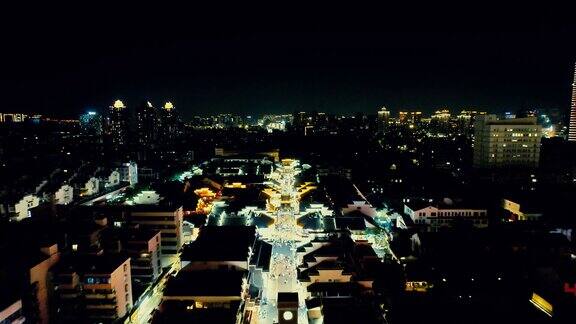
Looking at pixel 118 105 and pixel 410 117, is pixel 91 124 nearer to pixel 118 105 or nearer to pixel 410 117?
pixel 118 105

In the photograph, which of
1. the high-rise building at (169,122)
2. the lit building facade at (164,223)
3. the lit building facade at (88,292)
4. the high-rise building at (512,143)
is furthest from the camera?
the high-rise building at (169,122)

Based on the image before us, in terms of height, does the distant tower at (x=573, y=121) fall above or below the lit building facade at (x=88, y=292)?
above

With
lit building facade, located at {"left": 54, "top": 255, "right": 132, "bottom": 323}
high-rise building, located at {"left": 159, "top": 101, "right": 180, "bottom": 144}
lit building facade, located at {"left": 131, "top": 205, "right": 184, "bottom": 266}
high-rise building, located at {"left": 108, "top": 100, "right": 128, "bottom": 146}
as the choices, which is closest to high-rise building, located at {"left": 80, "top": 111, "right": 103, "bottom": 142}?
high-rise building, located at {"left": 108, "top": 100, "right": 128, "bottom": 146}

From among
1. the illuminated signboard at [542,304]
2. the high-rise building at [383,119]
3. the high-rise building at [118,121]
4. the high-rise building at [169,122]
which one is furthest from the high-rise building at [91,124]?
the illuminated signboard at [542,304]

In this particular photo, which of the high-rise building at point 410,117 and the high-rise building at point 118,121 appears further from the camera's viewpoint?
the high-rise building at point 410,117

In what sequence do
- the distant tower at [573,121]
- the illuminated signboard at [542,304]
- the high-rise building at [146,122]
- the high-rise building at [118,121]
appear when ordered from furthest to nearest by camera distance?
the high-rise building at [146,122] < the high-rise building at [118,121] < the distant tower at [573,121] < the illuminated signboard at [542,304]

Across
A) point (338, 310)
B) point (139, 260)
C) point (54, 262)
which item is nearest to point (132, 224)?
point (139, 260)

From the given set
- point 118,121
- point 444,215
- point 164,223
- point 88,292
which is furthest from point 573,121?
point 118,121

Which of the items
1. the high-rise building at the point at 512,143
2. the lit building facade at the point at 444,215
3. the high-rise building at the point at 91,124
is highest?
the high-rise building at the point at 91,124

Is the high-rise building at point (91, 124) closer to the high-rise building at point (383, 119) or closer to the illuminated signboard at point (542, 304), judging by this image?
the high-rise building at point (383, 119)
